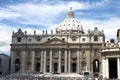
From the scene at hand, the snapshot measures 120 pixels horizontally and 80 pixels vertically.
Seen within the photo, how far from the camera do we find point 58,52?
387ft

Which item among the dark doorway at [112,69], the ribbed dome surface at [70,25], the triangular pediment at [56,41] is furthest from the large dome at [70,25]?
the dark doorway at [112,69]

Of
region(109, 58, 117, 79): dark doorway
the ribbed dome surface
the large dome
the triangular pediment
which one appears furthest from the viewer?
the ribbed dome surface

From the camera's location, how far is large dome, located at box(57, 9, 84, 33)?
143750 mm

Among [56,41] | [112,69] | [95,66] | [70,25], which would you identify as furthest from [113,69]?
[70,25]

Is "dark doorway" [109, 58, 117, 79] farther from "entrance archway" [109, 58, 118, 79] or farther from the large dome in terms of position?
the large dome

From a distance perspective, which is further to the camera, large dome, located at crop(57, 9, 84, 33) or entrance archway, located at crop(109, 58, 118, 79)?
large dome, located at crop(57, 9, 84, 33)

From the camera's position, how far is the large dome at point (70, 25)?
472 feet


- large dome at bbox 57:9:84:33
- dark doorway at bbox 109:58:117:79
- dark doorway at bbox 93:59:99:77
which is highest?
large dome at bbox 57:9:84:33

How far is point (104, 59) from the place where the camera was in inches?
2297

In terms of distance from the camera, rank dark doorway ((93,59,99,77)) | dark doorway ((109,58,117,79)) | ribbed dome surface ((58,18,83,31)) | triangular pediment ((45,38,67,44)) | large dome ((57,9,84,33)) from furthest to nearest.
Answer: ribbed dome surface ((58,18,83,31))
large dome ((57,9,84,33))
triangular pediment ((45,38,67,44))
dark doorway ((93,59,99,77))
dark doorway ((109,58,117,79))

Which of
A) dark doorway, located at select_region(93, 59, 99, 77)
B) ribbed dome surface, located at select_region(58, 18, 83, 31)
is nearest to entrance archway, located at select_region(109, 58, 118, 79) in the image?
dark doorway, located at select_region(93, 59, 99, 77)

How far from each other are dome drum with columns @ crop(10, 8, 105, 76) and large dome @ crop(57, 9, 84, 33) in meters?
24.2

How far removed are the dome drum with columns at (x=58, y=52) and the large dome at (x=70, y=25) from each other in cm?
2423

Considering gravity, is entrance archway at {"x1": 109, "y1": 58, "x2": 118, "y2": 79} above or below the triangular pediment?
below
